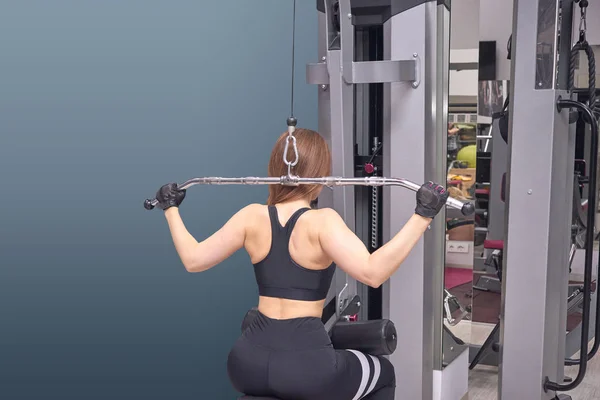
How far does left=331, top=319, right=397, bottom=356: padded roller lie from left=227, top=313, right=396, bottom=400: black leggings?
0.04 m

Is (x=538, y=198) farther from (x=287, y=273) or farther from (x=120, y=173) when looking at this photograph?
(x=120, y=173)

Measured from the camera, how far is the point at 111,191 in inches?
119

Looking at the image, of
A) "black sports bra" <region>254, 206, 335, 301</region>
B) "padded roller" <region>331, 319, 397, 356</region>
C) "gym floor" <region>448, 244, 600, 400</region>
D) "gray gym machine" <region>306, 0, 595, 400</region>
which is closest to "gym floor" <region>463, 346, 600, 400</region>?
"gym floor" <region>448, 244, 600, 400</region>

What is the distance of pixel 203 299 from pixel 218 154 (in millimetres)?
691

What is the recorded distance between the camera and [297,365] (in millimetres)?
1943

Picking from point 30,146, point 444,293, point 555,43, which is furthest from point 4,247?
point 555,43

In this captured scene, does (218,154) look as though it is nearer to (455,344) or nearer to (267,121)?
(267,121)

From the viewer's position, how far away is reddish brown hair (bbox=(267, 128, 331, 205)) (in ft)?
6.82

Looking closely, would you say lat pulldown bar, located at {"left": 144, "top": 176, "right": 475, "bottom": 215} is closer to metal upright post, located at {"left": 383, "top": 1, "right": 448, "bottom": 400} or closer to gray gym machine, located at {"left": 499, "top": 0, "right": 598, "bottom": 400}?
metal upright post, located at {"left": 383, "top": 1, "right": 448, "bottom": 400}

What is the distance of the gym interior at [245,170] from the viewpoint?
2443mm

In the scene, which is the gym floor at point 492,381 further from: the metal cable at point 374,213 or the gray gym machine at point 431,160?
the metal cable at point 374,213

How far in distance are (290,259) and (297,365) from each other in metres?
0.31

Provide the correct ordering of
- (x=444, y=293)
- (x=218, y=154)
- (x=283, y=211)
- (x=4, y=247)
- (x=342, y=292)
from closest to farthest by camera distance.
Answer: (x=283, y=211), (x=342, y=292), (x=444, y=293), (x=4, y=247), (x=218, y=154)

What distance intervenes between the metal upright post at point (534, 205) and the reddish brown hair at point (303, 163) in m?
0.93
